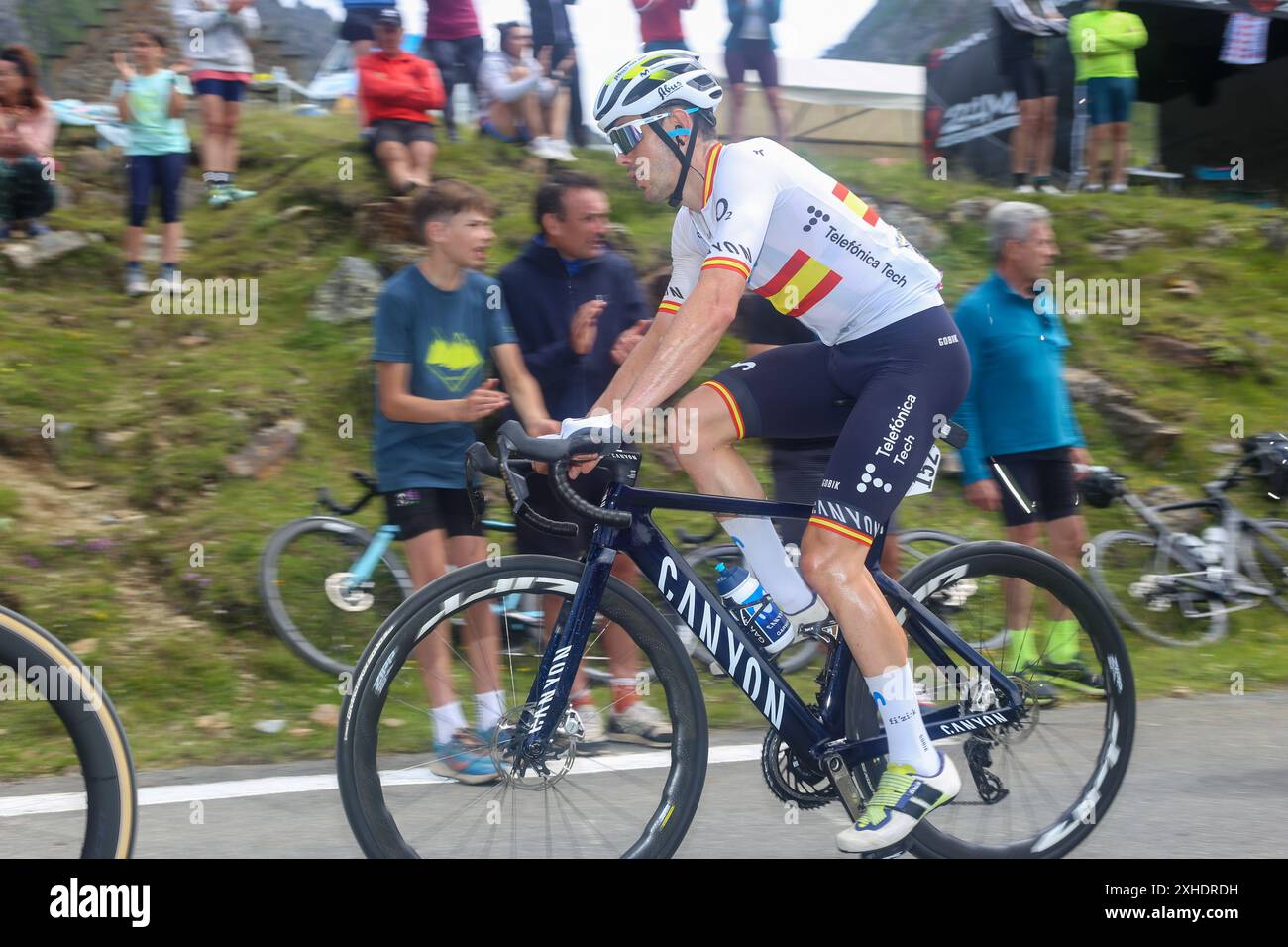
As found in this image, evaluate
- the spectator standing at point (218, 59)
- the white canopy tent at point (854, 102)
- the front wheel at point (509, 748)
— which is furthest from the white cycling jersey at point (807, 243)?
the white canopy tent at point (854, 102)

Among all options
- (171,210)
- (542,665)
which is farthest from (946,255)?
(542,665)

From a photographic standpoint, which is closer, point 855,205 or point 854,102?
point 855,205

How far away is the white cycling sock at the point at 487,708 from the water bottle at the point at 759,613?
69cm

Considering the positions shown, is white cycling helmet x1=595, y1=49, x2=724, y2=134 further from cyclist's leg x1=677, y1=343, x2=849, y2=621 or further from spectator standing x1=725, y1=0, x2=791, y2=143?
spectator standing x1=725, y1=0, x2=791, y2=143

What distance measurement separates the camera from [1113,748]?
4062 millimetres

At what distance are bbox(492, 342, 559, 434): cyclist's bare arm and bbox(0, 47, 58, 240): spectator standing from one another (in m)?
5.26

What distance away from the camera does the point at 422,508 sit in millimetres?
5094

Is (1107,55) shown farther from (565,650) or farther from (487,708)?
(487,708)

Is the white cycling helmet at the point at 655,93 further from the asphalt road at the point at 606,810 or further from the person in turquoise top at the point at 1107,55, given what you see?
the person in turquoise top at the point at 1107,55

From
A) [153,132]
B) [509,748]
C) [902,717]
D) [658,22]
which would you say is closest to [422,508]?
[509,748]

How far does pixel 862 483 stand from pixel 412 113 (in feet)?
21.9

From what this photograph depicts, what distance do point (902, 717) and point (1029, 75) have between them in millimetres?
10417
